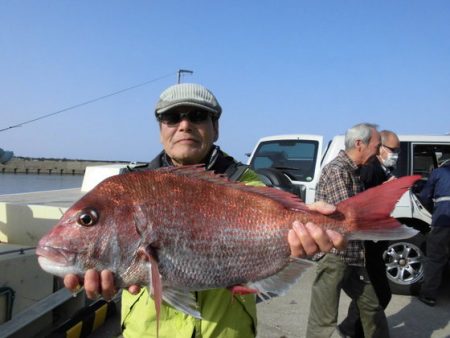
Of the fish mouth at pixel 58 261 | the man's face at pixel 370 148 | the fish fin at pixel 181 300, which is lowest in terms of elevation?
the fish fin at pixel 181 300

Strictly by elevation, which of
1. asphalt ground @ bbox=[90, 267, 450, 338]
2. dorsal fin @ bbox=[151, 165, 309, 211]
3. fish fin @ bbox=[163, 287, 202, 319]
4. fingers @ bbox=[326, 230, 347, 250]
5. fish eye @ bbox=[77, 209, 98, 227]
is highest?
dorsal fin @ bbox=[151, 165, 309, 211]

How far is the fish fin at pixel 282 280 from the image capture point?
80.2 inches

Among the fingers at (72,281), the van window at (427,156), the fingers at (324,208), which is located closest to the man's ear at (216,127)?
the fingers at (324,208)

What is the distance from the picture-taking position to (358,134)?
4355 mm

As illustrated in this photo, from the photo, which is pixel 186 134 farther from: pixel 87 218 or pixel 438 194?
pixel 438 194

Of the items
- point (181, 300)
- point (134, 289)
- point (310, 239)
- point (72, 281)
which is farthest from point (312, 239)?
point (72, 281)

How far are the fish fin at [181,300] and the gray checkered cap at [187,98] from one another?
1073 millimetres

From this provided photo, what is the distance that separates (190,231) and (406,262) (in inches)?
211

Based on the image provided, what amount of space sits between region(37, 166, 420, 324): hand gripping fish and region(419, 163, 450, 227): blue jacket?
4360 mm

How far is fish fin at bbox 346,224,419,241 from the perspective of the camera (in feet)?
6.32

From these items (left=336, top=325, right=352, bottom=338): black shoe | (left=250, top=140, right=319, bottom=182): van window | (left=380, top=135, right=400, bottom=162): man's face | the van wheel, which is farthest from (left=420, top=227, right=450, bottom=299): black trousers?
(left=250, top=140, right=319, bottom=182): van window

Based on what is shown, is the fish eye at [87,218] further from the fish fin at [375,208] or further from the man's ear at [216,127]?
the fish fin at [375,208]

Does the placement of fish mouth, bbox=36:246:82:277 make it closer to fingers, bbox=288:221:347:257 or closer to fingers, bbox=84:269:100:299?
fingers, bbox=84:269:100:299

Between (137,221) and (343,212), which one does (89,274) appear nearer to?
(137,221)
